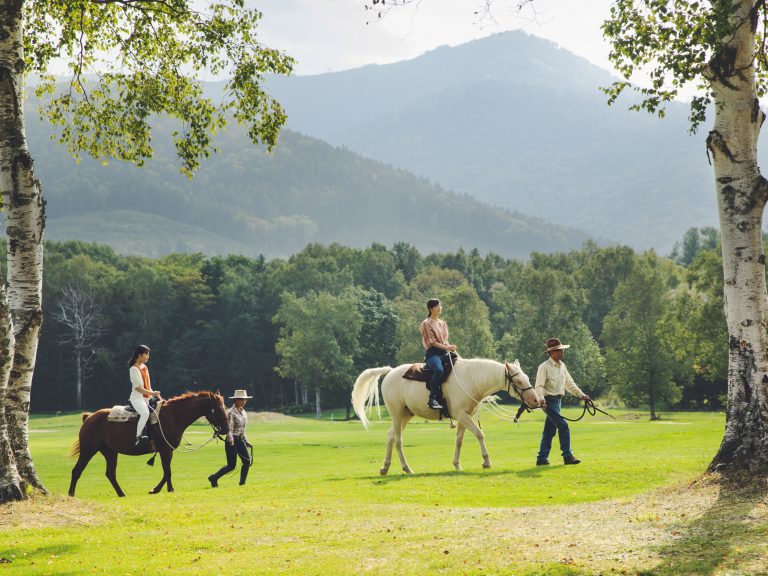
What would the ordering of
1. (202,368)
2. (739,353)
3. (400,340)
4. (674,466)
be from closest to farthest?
(739,353), (674,466), (400,340), (202,368)

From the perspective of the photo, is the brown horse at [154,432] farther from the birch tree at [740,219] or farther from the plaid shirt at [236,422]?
the birch tree at [740,219]

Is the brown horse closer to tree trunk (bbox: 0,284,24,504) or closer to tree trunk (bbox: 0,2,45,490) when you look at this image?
tree trunk (bbox: 0,2,45,490)

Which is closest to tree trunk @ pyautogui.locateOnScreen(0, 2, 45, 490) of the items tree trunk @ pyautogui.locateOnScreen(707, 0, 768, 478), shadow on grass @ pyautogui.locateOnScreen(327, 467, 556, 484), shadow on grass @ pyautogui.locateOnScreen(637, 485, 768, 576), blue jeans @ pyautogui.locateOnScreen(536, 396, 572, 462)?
shadow on grass @ pyautogui.locateOnScreen(327, 467, 556, 484)

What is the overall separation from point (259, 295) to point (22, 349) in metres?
104

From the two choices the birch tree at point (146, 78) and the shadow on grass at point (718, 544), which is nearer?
the shadow on grass at point (718, 544)

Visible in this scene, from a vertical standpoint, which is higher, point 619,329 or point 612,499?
point 619,329

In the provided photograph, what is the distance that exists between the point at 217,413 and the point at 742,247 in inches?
483

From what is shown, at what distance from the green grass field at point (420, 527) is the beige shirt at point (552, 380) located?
1.82m

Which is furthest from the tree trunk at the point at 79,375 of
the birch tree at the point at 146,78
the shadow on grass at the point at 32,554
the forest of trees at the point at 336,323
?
the shadow on grass at the point at 32,554

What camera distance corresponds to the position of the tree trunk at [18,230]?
1495 centimetres

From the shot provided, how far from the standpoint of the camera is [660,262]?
12862 cm

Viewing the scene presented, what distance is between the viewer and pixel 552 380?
66.4 feet

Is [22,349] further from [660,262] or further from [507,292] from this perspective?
[660,262]

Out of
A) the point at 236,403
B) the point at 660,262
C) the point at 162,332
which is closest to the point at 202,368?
the point at 162,332
